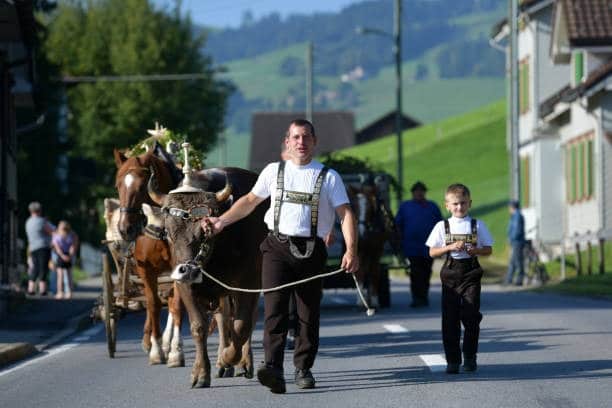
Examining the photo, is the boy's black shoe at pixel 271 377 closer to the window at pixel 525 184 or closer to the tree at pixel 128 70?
the window at pixel 525 184

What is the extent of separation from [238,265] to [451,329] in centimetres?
182

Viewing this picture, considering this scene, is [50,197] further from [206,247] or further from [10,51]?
[206,247]

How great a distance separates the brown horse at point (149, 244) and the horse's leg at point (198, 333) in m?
1.64

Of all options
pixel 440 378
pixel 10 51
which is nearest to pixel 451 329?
pixel 440 378

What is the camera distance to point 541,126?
49.1 metres

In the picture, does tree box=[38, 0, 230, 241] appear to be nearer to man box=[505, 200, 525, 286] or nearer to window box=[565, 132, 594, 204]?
window box=[565, 132, 594, 204]

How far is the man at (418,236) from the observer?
2556 centimetres

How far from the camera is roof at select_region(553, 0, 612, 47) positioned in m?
41.9

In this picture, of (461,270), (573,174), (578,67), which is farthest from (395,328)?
(573,174)

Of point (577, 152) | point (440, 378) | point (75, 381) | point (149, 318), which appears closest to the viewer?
point (440, 378)

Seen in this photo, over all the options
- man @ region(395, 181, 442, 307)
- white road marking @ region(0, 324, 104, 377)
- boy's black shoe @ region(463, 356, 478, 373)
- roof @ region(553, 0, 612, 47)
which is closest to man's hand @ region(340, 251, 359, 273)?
boy's black shoe @ region(463, 356, 478, 373)

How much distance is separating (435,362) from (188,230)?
2932 millimetres

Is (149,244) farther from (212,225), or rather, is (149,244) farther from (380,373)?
(212,225)

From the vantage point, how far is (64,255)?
32.0 metres
